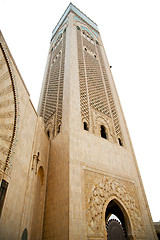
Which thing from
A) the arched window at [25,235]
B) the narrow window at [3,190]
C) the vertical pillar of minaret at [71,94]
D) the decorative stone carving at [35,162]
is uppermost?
the vertical pillar of minaret at [71,94]

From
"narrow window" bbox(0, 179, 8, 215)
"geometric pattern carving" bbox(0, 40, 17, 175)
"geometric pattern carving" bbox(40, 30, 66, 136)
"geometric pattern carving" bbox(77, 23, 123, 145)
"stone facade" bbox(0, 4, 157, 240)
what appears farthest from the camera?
"geometric pattern carving" bbox(77, 23, 123, 145)

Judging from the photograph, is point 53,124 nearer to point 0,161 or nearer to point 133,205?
point 0,161

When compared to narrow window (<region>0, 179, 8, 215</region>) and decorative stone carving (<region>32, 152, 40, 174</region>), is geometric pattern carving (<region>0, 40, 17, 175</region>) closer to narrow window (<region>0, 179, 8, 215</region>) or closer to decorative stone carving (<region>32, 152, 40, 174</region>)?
narrow window (<region>0, 179, 8, 215</region>)

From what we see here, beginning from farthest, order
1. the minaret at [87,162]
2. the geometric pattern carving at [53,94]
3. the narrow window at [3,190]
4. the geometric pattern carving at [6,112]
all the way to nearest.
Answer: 1. the geometric pattern carving at [53,94]
2. the minaret at [87,162]
3. the geometric pattern carving at [6,112]
4. the narrow window at [3,190]

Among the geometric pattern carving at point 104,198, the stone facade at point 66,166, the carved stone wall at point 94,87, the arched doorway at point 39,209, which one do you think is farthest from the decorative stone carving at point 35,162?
the carved stone wall at point 94,87

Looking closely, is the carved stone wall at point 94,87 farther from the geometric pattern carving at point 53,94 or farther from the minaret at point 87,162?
the geometric pattern carving at point 53,94

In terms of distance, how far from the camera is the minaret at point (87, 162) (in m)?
3.62

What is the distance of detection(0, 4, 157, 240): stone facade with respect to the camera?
3305 mm

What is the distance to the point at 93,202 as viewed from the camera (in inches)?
153

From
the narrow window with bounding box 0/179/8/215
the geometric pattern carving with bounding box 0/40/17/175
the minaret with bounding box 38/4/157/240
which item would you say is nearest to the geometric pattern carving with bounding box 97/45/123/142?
the minaret with bounding box 38/4/157/240

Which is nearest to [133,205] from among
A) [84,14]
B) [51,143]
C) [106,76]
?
[51,143]

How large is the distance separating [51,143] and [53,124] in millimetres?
770

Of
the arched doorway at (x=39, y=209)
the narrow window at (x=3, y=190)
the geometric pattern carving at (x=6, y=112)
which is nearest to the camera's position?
the narrow window at (x=3, y=190)

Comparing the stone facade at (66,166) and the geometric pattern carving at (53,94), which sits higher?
the geometric pattern carving at (53,94)
